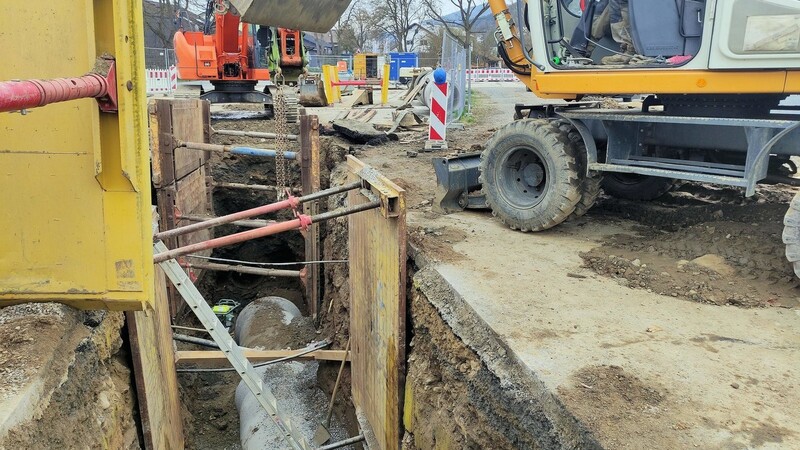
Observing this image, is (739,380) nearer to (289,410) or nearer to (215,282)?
(289,410)

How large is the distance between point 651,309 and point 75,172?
3.14 meters

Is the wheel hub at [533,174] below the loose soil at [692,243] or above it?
above

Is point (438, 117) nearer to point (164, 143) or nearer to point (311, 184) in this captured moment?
point (311, 184)

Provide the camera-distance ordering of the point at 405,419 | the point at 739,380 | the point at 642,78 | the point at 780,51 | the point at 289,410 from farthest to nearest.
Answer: the point at 289,410 → the point at 642,78 → the point at 405,419 → the point at 780,51 → the point at 739,380

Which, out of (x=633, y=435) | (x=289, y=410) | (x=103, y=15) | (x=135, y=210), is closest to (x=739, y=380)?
(x=633, y=435)

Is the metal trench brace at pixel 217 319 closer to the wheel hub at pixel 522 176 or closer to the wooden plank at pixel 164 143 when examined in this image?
the wheel hub at pixel 522 176

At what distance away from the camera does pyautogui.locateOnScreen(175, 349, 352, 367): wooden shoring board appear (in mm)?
5434

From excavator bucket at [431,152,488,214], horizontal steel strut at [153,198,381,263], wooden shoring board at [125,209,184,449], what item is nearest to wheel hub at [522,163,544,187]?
excavator bucket at [431,152,488,214]

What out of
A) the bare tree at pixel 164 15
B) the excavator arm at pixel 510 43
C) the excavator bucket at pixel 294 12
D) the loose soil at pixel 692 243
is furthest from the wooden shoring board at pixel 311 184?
the bare tree at pixel 164 15

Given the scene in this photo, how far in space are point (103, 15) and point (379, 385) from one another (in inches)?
128

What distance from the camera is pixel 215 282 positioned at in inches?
343

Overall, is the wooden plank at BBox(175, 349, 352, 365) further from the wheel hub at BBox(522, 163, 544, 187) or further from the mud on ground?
the mud on ground

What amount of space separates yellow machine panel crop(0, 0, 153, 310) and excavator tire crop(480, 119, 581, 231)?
3349mm

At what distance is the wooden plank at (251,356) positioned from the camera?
17.8 feet
